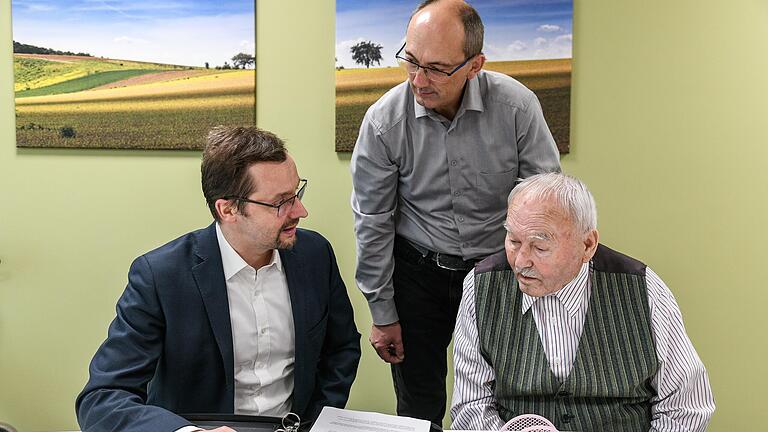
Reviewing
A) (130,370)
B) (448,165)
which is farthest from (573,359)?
(130,370)

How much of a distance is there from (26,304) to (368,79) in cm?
160

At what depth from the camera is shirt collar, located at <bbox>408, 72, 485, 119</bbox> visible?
2.16m

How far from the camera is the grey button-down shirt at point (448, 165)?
219 cm

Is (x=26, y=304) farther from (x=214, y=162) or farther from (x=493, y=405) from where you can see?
(x=493, y=405)

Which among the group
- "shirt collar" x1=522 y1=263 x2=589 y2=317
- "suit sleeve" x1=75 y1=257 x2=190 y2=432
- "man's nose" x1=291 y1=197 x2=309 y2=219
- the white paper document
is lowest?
the white paper document

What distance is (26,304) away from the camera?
291cm

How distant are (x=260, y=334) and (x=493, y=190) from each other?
87 cm

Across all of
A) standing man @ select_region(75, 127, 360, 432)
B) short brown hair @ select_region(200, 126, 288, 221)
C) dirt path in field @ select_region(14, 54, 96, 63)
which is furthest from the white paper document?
dirt path in field @ select_region(14, 54, 96, 63)

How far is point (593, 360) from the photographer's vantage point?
1.66 m

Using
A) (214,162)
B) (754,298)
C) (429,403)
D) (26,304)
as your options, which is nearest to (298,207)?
(214,162)

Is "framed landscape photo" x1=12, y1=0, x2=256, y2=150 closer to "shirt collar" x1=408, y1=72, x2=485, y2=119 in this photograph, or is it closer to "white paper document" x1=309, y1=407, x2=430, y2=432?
"shirt collar" x1=408, y1=72, x2=485, y2=119

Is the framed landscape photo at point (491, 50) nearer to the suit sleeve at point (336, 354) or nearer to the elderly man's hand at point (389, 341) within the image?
the elderly man's hand at point (389, 341)

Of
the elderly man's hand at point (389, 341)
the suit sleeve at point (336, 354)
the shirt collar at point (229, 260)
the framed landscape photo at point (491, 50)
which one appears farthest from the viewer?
the framed landscape photo at point (491, 50)

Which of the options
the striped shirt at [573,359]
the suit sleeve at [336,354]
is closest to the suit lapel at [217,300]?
the suit sleeve at [336,354]
